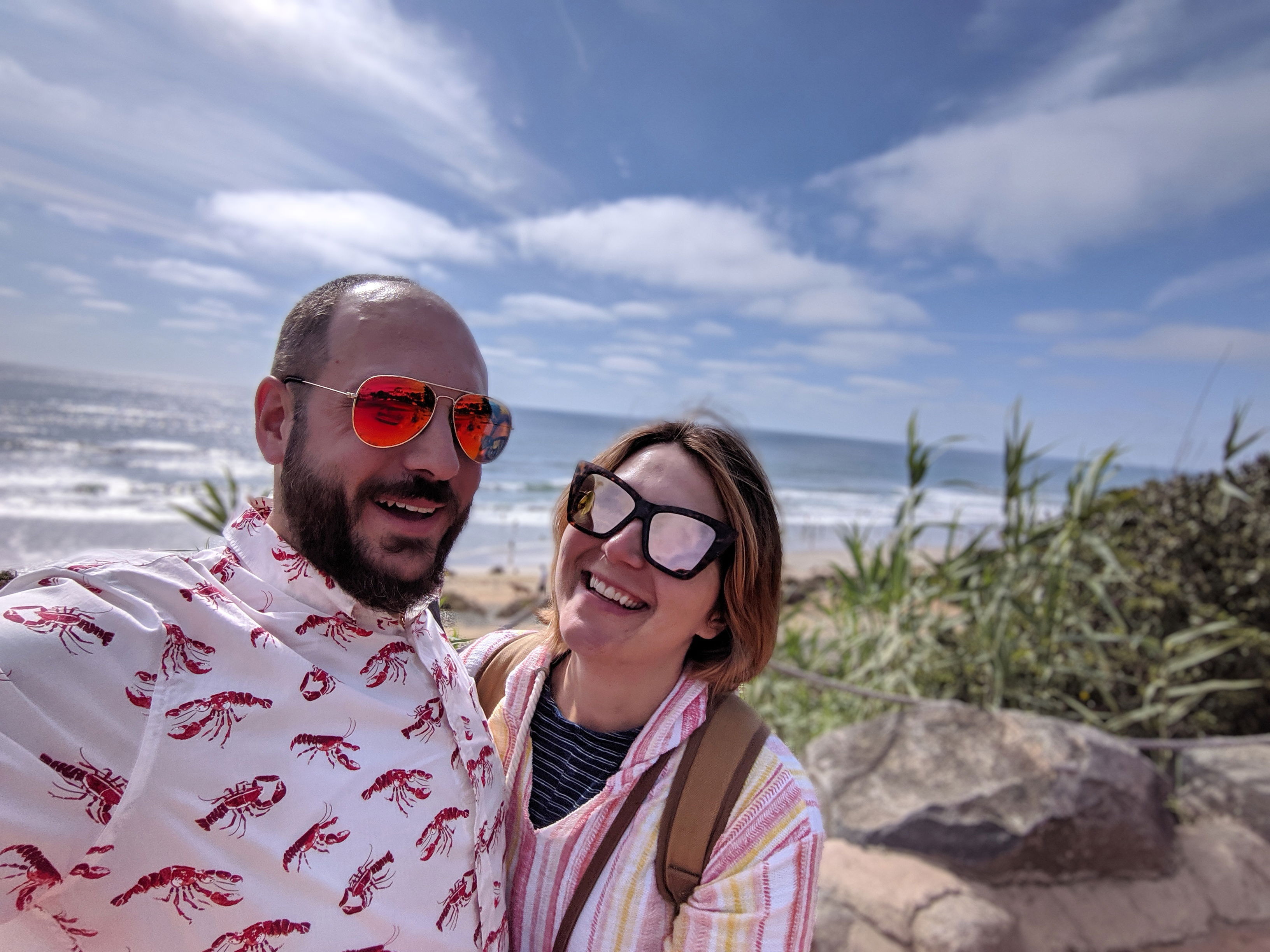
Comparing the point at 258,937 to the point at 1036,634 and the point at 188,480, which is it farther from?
the point at 188,480

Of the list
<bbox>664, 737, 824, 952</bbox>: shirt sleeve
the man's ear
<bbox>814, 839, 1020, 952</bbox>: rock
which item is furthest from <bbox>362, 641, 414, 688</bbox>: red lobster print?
<bbox>814, 839, 1020, 952</bbox>: rock

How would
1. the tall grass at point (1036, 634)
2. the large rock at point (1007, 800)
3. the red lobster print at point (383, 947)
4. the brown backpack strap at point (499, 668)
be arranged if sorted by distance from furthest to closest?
1. the tall grass at point (1036, 634)
2. the large rock at point (1007, 800)
3. the brown backpack strap at point (499, 668)
4. the red lobster print at point (383, 947)

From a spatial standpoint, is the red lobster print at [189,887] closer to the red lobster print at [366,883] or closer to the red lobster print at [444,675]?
the red lobster print at [366,883]

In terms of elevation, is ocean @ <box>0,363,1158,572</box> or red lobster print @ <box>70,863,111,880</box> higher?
red lobster print @ <box>70,863,111,880</box>

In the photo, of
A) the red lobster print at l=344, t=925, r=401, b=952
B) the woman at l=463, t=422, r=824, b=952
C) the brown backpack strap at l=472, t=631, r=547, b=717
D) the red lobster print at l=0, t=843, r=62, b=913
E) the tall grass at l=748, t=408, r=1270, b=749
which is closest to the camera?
the red lobster print at l=0, t=843, r=62, b=913

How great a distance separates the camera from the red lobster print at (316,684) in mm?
1088

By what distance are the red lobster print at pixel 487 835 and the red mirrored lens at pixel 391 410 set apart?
718 millimetres

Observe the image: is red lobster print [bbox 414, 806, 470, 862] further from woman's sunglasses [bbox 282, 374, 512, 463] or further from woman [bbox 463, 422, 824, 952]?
woman's sunglasses [bbox 282, 374, 512, 463]

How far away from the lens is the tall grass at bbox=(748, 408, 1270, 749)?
418 centimetres

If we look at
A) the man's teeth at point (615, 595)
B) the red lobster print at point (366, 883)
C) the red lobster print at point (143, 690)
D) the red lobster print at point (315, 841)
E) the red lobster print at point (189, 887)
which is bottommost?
the red lobster print at point (366, 883)

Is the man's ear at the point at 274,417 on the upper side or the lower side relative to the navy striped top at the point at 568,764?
upper

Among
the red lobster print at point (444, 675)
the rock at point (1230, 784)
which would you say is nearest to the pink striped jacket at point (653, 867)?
the red lobster print at point (444, 675)

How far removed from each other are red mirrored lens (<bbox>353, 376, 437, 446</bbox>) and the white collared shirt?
252 mm

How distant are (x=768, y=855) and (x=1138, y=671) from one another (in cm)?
432
